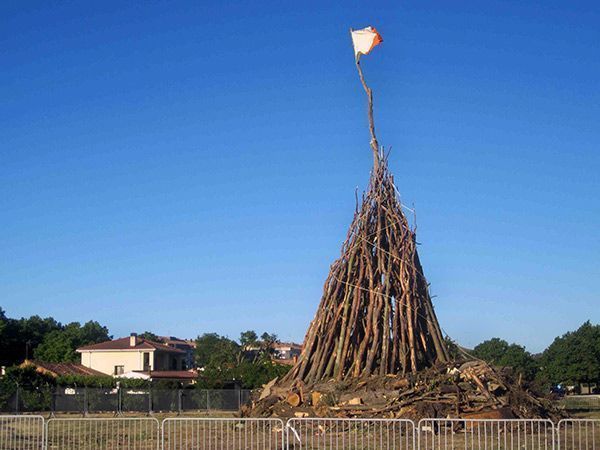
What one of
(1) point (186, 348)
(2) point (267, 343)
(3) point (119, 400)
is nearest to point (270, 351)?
(2) point (267, 343)

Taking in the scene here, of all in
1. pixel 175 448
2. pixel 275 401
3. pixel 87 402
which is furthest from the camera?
pixel 87 402

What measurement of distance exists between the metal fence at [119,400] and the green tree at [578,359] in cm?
3928

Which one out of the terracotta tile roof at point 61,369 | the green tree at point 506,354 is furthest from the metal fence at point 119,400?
the green tree at point 506,354

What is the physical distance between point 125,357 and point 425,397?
48810 millimetres

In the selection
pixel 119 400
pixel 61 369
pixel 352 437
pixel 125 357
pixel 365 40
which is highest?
pixel 365 40

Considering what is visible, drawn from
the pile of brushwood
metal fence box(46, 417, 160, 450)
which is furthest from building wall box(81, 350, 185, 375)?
metal fence box(46, 417, 160, 450)

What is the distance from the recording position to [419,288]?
78.2 feet

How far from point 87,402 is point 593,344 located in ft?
157

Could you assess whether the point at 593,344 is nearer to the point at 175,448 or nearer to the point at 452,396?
the point at 452,396

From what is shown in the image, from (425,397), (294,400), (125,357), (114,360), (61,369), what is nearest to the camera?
(425,397)

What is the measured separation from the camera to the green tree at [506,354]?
69387 mm

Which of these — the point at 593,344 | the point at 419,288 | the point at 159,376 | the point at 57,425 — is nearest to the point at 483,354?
the point at 593,344

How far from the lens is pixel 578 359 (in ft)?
232

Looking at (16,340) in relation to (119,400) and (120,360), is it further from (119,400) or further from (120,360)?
(119,400)
